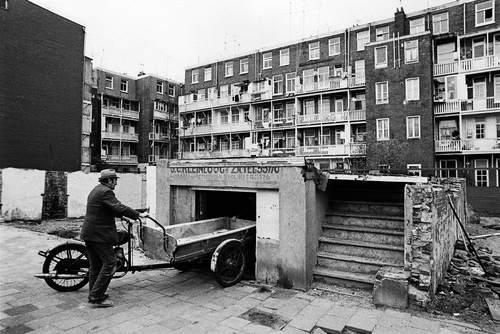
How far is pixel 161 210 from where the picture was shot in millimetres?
8984

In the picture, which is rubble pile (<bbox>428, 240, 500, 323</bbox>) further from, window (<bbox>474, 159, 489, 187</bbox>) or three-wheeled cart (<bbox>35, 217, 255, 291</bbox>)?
window (<bbox>474, 159, 489, 187</bbox>)

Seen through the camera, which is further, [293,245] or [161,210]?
[161,210]

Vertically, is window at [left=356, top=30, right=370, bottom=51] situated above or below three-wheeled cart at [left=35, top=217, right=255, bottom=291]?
above

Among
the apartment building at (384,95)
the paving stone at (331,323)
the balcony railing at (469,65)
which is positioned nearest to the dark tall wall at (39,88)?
the apartment building at (384,95)

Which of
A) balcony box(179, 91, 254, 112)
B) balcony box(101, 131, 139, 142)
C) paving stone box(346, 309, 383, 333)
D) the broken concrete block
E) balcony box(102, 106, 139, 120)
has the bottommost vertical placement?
paving stone box(346, 309, 383, 333)

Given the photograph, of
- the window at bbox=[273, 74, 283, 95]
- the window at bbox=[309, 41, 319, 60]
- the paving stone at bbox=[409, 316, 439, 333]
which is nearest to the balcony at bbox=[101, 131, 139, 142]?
the window at bbox=[273, 74, 283, 95]

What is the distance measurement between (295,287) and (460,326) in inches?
112

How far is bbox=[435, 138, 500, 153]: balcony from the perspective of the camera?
24.7 m

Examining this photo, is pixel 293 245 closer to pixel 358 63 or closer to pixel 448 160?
pixel 448 160

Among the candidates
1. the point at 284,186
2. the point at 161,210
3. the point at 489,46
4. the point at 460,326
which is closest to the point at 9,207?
the point at 161,210

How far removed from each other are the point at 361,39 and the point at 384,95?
7.28 m

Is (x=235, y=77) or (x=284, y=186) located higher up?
(x=235, y=77)

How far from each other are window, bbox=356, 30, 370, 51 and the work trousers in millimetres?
31840

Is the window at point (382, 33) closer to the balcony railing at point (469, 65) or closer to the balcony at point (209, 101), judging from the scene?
the balcony railing at point (469, 65)
